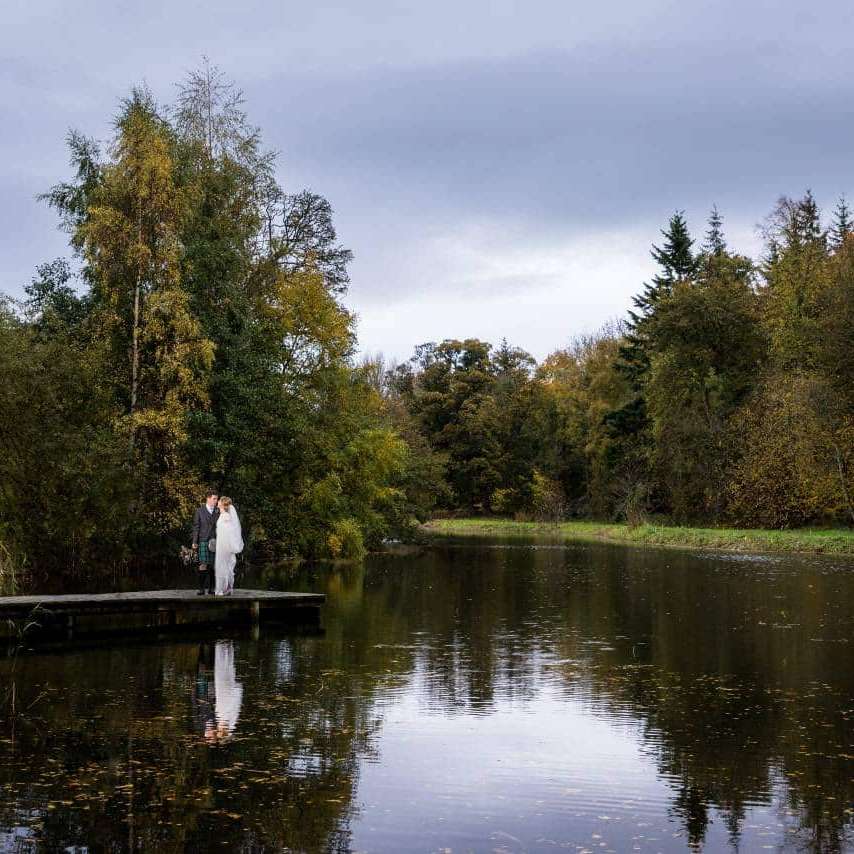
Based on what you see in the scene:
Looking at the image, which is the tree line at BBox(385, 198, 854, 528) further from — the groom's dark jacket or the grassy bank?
the groom's dark jacket

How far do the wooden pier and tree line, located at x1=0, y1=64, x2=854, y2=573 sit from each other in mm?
3793

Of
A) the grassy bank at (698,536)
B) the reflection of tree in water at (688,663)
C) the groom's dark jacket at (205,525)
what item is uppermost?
the groom's dark jacket at (205,525)

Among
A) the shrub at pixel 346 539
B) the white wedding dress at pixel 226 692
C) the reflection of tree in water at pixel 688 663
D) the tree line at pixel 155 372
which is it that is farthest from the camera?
the shrub at pixel 346 539

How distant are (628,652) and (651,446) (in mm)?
52463

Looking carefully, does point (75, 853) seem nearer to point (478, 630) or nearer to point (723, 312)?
point (478, 630)

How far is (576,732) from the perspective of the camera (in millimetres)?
10414

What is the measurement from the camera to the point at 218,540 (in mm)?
20438

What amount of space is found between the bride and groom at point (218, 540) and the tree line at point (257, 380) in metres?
4.44

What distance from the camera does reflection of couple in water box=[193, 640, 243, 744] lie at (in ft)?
33.8

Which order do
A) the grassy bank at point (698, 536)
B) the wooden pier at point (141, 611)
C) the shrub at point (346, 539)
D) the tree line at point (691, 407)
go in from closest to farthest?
the wooden pier at point (141, 611) < the shrub at point (346, 539) < the grassy bank at point (698, 536) < the tree line at point (691, 407)

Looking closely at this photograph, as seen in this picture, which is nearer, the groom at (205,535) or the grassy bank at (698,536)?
the groom at (205,535)

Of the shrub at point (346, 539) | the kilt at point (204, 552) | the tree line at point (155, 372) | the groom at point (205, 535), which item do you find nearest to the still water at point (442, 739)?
the groom at point (205, 535)

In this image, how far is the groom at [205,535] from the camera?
20.4 m

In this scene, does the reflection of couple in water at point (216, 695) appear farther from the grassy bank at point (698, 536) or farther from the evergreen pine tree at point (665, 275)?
the evergreen pine tree at point (665, 275)
